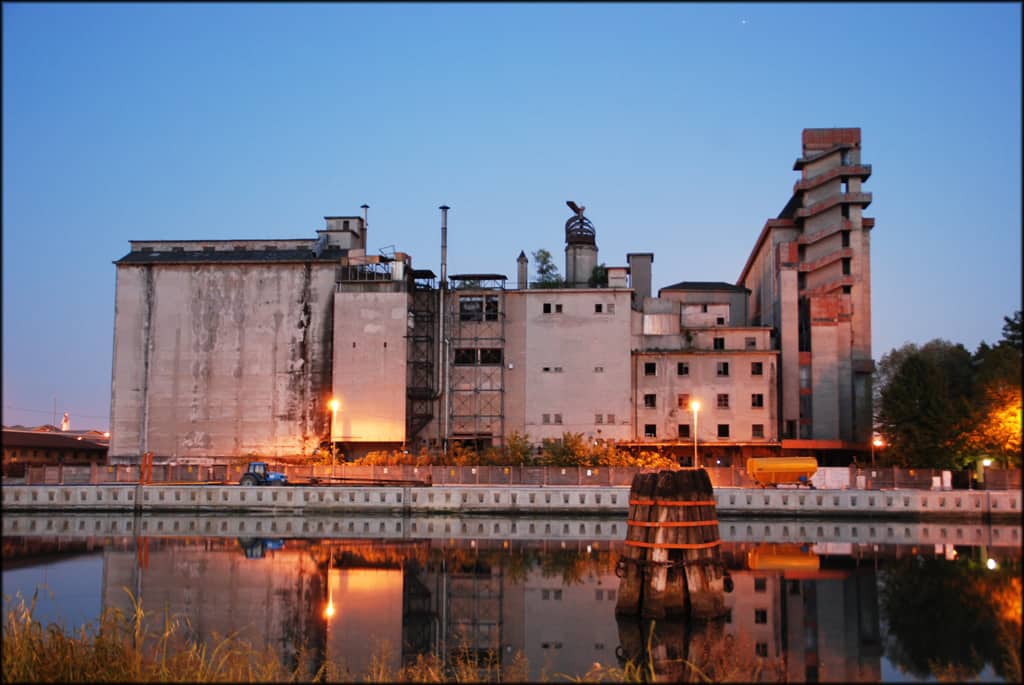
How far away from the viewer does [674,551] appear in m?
21.2

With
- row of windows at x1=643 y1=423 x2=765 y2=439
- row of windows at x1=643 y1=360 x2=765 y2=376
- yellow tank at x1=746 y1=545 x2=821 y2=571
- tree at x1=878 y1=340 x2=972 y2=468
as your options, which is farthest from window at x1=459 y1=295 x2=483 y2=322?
yellow tank at x1=746 y1=545 x2=821 y2=571

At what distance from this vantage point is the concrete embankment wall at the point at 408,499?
5303cm

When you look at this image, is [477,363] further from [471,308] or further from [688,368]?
[688,368]

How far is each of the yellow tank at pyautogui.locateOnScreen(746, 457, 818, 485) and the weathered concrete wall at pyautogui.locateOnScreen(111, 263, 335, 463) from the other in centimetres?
3204

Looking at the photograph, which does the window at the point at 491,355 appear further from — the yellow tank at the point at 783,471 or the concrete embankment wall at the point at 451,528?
the yellow tank at the point at 783,471

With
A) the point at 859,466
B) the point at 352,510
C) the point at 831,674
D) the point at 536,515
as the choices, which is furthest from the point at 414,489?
the point at 831,674

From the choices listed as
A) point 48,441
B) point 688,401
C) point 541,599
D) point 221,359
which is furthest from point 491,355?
point 541,599

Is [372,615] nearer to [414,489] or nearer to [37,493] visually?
[414,489]

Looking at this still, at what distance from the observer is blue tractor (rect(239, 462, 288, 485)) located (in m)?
57.7

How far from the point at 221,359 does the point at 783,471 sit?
42.4 metres

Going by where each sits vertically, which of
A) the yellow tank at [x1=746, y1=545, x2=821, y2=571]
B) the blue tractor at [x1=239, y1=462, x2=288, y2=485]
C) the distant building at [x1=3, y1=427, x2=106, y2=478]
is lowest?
the yellow tank at [x1=746, y1=545, x2=821, y2=571]

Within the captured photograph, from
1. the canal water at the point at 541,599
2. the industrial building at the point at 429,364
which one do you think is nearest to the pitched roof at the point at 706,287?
the industrial building at the point at 429,364

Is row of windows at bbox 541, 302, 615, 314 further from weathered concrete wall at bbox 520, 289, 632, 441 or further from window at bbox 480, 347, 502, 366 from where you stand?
window at bbox 480, 347, 502, 366

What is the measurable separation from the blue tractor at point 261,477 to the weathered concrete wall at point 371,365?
9927 mm
